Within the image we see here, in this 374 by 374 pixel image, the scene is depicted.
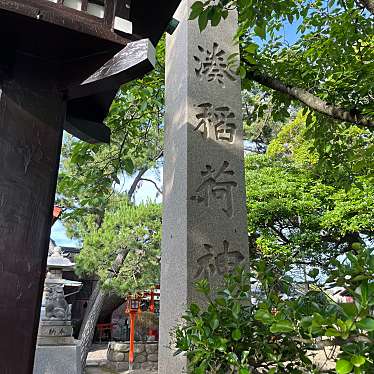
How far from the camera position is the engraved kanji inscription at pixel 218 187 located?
→ 2428 millimetres

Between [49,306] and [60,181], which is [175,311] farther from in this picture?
[49,306]

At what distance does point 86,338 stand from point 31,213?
842 centimetres

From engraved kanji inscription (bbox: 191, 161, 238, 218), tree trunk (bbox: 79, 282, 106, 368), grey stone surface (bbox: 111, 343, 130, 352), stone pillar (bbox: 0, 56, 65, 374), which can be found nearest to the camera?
stone pillar (bbox: 0, 56, 65, 374)

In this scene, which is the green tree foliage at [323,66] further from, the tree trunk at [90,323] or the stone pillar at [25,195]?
the tree trunk at [90,323]

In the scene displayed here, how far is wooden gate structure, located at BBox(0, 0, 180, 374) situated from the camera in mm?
1126

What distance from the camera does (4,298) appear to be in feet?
3.63

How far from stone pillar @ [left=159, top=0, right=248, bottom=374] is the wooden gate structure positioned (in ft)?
3.80

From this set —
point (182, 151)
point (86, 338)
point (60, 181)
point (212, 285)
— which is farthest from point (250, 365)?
point (86, 338)

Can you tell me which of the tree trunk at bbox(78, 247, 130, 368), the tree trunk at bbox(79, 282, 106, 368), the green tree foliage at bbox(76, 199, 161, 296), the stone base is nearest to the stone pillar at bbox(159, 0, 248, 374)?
the stone base

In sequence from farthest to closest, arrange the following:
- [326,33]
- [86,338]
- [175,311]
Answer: [86,338] < [326,33] < [175,311]

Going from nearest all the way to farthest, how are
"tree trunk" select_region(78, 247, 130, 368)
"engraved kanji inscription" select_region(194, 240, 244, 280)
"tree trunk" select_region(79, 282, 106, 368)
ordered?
"engraved kanji inscription" select_region(194, 240, 244, 280), "tree trunk" select_region(78, 247, 130, 368), "tree trunk" select_region(79, 282, 106, 368)

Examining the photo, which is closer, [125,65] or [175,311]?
[125,65]

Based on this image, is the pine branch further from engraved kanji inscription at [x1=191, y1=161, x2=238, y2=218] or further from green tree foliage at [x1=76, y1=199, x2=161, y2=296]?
green tree foliage at [x1=76, y1=199, x2=161, y2=296]

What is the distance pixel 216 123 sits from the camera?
8.72 ft
